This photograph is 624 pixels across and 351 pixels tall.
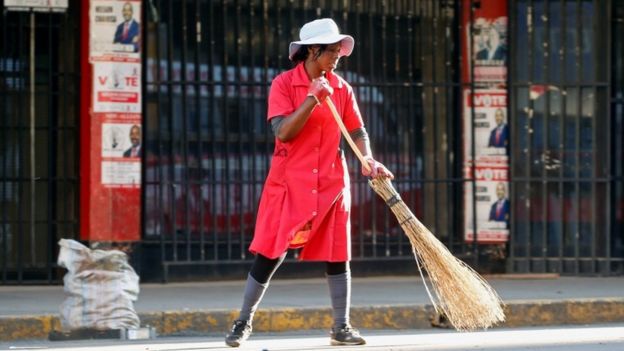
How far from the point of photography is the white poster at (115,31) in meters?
10.6

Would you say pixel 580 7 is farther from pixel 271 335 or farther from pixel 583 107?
pixel 271 335

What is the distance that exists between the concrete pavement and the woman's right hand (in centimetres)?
257

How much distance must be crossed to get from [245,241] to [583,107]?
305 centimetres

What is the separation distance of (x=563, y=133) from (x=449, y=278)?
479 cm

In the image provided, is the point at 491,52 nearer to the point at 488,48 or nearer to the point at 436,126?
the point at 488,48

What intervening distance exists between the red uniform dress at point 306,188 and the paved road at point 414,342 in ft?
1.89

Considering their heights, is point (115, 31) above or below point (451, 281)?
above

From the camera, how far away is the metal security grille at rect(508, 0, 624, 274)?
11.5 m

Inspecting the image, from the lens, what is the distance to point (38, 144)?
11.1 meters

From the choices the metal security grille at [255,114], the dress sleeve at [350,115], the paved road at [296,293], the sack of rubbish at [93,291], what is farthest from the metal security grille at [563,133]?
the dress sleeve at [350,115]

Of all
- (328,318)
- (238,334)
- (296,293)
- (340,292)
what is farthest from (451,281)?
(296,293)

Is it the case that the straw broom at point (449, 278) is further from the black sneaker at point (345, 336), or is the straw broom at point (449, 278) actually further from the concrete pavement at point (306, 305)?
the concrete pavement at point (306, 305)

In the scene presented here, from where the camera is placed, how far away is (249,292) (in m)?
7.20

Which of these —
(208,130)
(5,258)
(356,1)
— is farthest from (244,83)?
(5,258)
